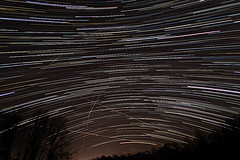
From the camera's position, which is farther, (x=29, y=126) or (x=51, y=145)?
(x=51, y=145)

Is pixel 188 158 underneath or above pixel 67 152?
above

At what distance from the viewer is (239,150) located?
18.3ft

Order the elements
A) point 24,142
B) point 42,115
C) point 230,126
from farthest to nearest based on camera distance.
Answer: point 42,115 < point 24,142 < point 230,126

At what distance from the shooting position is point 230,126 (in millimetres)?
10570

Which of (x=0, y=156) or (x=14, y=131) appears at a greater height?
(x=14, y=131)

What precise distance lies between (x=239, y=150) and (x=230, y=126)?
19.4ft

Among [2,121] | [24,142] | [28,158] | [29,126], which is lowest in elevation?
[28,158]

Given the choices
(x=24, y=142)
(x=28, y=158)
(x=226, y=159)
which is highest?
(x=226, y=159)

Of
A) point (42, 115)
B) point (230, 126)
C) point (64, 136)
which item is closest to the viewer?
point (230, 126)

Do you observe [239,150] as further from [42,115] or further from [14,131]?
[42,115]

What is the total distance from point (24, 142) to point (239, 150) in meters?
20.9

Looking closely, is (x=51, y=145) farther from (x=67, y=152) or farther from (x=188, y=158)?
(x=188, y=158)

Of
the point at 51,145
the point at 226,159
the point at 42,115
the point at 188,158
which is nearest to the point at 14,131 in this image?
the point at 42,115

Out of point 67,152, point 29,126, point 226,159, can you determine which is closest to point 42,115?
point 29,126
